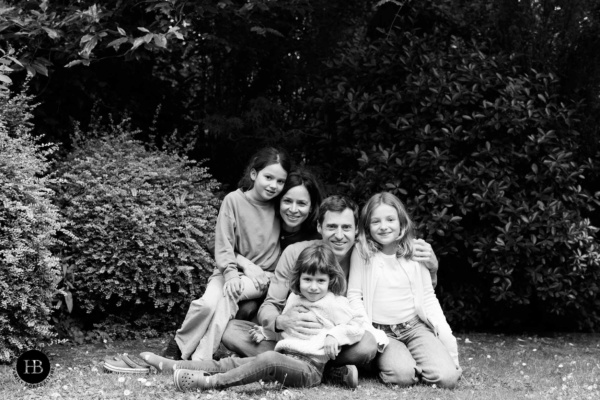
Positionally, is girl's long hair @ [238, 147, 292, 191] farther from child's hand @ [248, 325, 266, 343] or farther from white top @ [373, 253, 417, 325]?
child's hand @ [248, 325, 266, 343]

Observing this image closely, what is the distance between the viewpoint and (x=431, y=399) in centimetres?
400

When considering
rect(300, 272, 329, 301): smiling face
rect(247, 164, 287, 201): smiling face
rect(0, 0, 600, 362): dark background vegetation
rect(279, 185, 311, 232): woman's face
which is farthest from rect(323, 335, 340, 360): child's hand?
rect(0, 0, 600, 362): dark background vegetation

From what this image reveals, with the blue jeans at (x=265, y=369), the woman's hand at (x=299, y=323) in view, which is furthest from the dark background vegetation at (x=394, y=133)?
the woman's hand at (x=299, y=323)

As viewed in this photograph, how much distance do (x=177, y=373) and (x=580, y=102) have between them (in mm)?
4077

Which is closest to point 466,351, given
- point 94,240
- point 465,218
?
point 465,218

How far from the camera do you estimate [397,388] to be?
4266mm

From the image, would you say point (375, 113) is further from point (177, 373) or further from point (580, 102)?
point (177, 373)

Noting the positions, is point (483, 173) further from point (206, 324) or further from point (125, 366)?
point (125, 366)

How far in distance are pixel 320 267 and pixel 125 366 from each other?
134 cm

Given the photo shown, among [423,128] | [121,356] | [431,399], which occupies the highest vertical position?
[423,128]

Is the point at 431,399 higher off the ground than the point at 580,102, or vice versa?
the point at 580,102

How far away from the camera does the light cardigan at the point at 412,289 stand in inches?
177

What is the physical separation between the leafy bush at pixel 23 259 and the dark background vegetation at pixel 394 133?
0.43 metres

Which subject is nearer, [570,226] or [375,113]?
[570,226]
